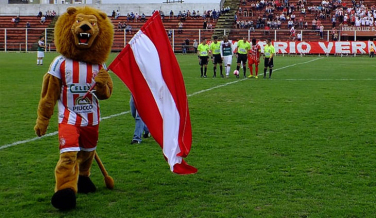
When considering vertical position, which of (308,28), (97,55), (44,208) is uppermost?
(308,28)

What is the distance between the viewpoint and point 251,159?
8227 millimetres

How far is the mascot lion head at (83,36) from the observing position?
6277 millimetres

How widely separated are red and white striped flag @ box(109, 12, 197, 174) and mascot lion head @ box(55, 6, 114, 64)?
24 cm

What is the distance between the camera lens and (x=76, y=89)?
625 cm

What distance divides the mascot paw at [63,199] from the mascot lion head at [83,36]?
148cm

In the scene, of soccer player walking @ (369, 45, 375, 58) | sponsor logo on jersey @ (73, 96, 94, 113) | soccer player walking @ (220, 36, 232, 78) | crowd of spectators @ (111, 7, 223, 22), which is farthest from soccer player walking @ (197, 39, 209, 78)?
crowd of spectators @ (111, 7, 223, 22)

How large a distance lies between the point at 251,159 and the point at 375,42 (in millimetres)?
39191

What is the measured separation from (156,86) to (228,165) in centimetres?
191

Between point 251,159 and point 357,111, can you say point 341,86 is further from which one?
point 251,159

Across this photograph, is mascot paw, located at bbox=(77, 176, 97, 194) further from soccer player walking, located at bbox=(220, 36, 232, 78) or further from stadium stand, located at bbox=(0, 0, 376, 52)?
stadium stand, located at bbox=(0, 0, 376, 52)

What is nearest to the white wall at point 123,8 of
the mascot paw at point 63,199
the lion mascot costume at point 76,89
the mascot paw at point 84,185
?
the lion mascot costume at point 76,89

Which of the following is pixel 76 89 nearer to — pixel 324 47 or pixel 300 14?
pixel 324 47

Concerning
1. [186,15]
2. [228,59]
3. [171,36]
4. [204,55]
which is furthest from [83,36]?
[186,15]

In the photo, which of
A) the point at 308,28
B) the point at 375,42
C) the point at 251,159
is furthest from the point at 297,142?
the point at 308,28
